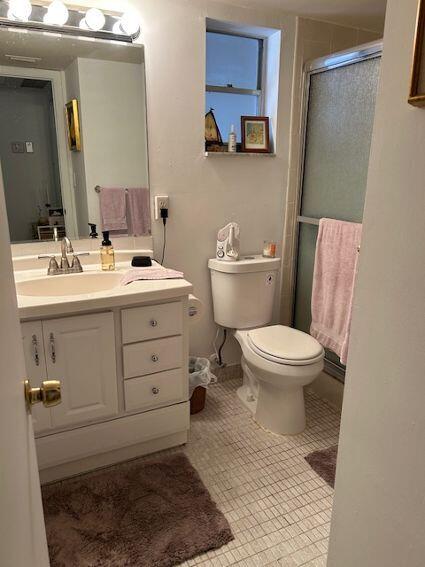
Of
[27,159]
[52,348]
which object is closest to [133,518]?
[52,348]

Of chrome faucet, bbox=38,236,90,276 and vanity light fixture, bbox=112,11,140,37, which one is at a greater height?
vanity light fixture, bbox=112,11,140,37

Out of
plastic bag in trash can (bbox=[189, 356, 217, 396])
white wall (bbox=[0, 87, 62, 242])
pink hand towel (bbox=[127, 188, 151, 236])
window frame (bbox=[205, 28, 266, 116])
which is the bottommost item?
plastic bag in trash can (bbox=[189, 356, 217, 396])

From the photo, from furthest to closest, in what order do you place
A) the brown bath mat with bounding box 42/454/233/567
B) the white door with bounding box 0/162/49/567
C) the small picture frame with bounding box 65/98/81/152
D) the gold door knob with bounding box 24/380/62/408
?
the small picture frame with bounding box 65/98/81/152 < the brown bath mat with bounding box 42/454/233/567 < the gold door knob with bounding box 24/380/62/408 < the white door with bounding box 0/162/49/567

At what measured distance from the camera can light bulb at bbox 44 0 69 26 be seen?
1.75 m

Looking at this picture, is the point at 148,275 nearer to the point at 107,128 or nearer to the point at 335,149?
the point at 107,128

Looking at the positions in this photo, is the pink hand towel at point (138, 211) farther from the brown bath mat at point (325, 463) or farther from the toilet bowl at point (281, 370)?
the brown bath mat at point (325, 463)

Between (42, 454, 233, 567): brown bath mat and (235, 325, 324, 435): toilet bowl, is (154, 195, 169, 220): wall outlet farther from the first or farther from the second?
(42, 454, 233, 567): brown bath mat

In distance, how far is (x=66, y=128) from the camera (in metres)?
1.91

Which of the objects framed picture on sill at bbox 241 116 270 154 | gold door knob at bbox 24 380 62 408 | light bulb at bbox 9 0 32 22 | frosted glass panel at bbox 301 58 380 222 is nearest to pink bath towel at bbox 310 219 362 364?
frosted glass panel at bbox 301 58 380 222

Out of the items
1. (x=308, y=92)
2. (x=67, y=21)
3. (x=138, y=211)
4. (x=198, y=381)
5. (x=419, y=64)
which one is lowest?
(x=198, y=381)

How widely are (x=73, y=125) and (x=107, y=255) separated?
0.62m

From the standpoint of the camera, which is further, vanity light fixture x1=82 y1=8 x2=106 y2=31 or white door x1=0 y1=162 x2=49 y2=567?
vanity light fixture x1=82 y1=8 x2=106 y2=31

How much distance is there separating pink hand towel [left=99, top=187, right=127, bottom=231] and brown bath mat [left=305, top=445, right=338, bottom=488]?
58.2 inches

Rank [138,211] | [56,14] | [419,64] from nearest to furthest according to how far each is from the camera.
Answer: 1. [419,64]
2. [56,14]
3. [138,211]
